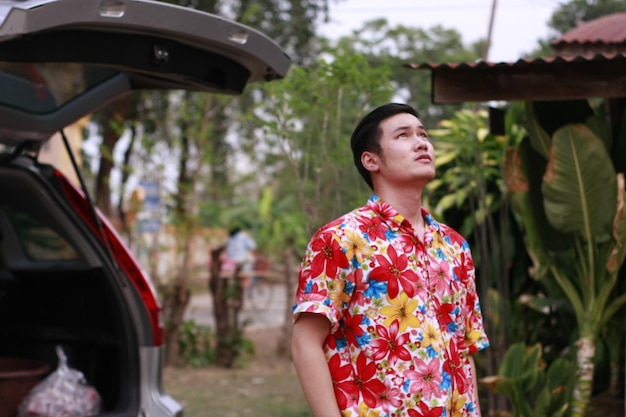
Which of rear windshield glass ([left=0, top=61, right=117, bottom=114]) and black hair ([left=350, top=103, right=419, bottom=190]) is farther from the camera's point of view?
rear windshield glass ([left=0, top=61, right=117, bottom=114])

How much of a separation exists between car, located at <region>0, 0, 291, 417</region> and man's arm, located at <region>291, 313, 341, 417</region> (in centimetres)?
140

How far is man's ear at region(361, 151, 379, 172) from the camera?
105 inches

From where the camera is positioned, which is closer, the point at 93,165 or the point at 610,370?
the point at 610,370

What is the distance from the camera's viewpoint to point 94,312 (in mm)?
4750

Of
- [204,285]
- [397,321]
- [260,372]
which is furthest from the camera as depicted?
[204,285]

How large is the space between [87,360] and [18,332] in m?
0.53

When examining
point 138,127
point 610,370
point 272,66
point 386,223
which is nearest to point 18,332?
point 272,66

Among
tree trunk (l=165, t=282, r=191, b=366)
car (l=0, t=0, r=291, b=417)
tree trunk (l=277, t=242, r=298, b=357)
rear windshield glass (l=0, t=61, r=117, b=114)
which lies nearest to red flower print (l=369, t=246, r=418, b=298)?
car (l=0, t=0, r=291, b=417)

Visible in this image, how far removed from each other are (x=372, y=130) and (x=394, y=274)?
0.43m

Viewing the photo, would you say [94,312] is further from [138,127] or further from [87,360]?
[138,127]

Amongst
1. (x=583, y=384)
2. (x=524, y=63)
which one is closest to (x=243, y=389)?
(x=583, y=384)

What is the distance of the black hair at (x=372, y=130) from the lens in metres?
2.68

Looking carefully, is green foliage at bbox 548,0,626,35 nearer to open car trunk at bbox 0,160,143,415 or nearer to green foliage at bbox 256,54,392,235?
green foliage at bbox 256,54,392,235

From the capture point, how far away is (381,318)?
248 centimetres
